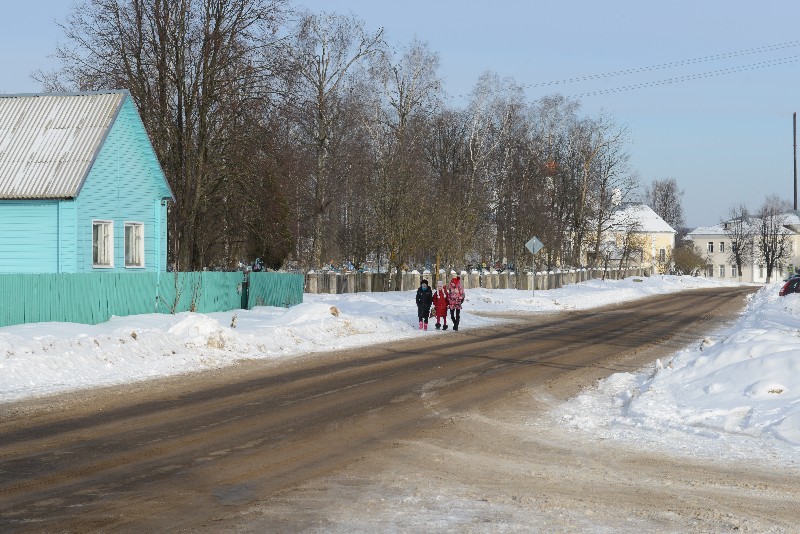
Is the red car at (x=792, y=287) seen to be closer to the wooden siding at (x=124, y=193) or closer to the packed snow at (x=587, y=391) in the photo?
the packed snow at (x=587, y=391)

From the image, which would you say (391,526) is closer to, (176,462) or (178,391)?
(176,462)

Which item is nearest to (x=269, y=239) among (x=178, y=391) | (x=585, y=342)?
(x=585, y=342)

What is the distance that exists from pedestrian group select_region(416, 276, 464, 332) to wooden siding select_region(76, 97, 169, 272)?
807 cm

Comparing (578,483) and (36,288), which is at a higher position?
(36,288)

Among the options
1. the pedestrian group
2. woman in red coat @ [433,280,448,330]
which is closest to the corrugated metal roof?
the pedestrian group

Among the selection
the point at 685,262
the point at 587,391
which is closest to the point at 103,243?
the point at 587,391

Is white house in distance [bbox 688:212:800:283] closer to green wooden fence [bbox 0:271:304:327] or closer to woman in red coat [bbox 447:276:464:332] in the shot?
woman in red coat [bbox 447:276:464:332]

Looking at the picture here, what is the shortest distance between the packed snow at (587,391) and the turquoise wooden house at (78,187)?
3.73 m

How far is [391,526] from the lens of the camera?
707 centimetres

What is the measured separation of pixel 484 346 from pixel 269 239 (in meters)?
17.9

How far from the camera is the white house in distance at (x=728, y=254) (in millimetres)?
141625

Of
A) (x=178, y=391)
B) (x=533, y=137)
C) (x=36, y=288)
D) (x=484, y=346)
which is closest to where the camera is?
(x=178, y=391)

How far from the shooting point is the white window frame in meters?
29.0

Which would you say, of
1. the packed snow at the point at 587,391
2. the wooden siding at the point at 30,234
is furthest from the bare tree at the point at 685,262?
the wooden siding at the point at 30,234
